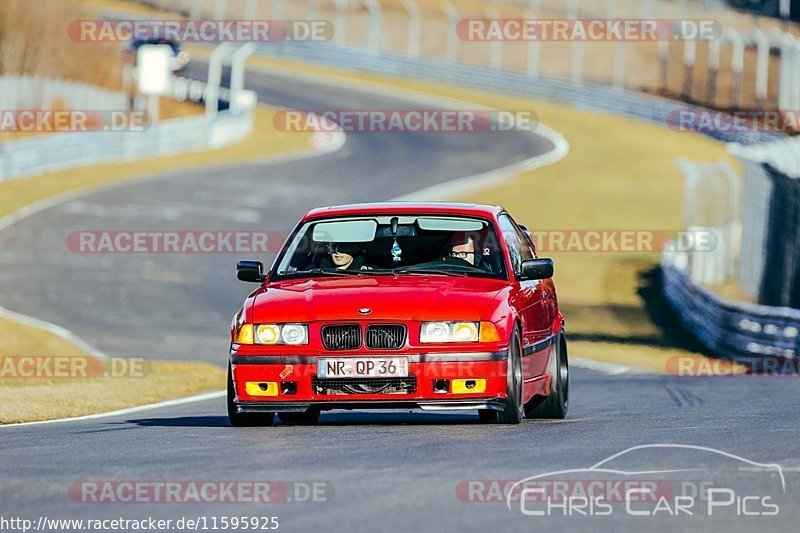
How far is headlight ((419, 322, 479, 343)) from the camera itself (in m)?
9.82

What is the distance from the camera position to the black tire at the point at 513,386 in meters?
9.83

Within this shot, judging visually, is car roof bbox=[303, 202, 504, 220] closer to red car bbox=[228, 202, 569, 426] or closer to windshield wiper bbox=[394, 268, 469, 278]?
red car bbox=[228, 202, 569, 426]

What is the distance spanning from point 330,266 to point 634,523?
16.0 ft

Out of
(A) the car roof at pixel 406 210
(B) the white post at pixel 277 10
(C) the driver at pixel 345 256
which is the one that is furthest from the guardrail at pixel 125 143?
(C) the driver at pixel 345 256

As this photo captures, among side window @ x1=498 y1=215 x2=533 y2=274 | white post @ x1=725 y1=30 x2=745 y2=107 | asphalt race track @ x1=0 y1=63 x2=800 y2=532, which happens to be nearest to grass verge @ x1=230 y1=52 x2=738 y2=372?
white post @ x1=725 y1=30 x2=745 y2=107

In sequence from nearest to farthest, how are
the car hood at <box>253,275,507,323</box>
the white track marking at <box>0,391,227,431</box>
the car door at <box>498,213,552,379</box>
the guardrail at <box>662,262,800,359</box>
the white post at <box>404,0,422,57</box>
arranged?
the car hood at <box>253,275,507,323</box> → the car door at <box>498,213,552,379</box> → the white track marking at <box>0,391,227,431</box> → the guardrail at <box>662,262,800,359</box> → the white post at <box>404,0,422,57</box>

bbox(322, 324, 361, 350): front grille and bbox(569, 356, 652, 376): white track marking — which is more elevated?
bbox(322, 324, 361, 350): front grille

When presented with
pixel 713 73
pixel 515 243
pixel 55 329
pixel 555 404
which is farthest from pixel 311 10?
pixel 555 404

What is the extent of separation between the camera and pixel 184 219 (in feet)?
122

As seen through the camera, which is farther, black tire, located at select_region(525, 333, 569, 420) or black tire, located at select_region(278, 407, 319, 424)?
black tire, located at select_region(525, 333, 569, 420)

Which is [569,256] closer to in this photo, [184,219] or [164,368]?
[184,219]

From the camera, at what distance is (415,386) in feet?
32.0

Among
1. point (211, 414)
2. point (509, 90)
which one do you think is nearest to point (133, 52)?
point (509, 90)

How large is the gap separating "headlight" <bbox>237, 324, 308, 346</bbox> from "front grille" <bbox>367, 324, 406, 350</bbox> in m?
0.40
